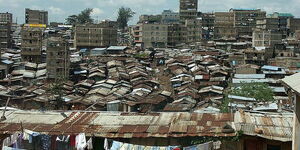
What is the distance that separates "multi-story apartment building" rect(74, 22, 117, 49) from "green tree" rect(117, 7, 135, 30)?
85.3 ft

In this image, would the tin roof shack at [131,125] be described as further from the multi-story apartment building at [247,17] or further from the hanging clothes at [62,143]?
the multi-story apartment building at [247,17]

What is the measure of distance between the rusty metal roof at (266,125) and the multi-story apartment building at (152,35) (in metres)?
52.1

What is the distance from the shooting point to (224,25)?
238 feet

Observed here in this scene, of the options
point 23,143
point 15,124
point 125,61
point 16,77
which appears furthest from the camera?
point 125,61

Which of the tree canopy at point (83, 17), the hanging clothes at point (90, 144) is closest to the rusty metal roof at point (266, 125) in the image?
the hanging clothes at point (90, 144)

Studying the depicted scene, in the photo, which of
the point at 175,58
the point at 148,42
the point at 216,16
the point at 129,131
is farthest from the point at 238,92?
the point at 216,16

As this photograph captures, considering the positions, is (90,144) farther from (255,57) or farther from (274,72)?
(255,57)

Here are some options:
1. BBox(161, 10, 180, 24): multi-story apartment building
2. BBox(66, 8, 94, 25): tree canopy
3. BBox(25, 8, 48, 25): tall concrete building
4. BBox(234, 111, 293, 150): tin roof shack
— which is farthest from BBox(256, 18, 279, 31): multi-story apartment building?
BBox(234, 111, 293, 150): tin roof shack

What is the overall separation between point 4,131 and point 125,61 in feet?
119

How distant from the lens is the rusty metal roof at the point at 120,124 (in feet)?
35.9

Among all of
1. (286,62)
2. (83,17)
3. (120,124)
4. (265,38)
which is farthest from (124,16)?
(120,124)

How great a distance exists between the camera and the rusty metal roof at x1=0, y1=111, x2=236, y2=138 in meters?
10.9

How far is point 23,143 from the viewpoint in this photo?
35.8 feet

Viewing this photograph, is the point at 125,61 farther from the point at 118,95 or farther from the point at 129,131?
the point at 129,131
